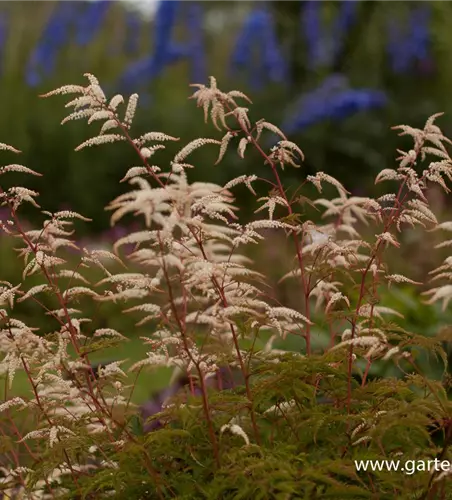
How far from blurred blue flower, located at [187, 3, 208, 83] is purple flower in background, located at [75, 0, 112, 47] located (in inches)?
41.4

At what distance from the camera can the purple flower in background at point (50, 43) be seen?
11148mm

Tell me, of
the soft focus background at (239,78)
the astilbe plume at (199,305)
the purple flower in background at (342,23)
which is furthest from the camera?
the purple flower in background at (342,23)

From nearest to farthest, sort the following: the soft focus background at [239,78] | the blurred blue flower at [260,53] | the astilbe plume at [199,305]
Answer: the astilbe plume at [199,305] < the soft focus background at [239,78] < the blurred blue flower at [260,53]

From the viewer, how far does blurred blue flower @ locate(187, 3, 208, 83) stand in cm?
1166

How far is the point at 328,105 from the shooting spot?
10.5 metres

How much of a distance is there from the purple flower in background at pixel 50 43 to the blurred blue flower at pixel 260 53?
2122 mm

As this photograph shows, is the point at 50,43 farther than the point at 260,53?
No

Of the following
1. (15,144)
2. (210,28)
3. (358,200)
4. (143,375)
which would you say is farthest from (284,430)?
(210,28)

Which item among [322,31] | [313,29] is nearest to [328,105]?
[313,29]

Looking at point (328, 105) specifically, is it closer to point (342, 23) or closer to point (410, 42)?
point (342, 23)

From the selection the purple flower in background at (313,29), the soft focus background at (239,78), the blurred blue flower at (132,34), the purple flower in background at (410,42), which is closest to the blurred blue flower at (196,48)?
the soft focus background at (239,78)

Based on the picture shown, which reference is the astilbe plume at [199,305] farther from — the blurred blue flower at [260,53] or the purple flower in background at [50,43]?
the blurred blue flower at [260,53]

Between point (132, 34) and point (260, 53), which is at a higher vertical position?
point (132, 34)

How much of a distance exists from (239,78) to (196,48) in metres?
0.86
